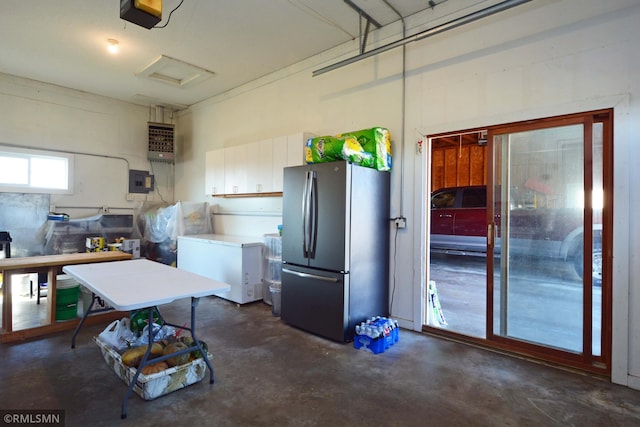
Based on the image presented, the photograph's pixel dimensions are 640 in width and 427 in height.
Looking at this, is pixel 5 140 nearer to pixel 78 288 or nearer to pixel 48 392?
pixel 78 288

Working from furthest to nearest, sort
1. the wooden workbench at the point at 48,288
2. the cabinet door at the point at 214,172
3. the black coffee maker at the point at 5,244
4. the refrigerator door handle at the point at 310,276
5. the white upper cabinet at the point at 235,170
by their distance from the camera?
the cabinet door at the point at 214,172 < the white upper cabinet at the point at 235,170 < the black coffee maker at the point at 5,244 < the refrigerator door handle at the point at 310,276 < the wooden workbench at the point at 48,288

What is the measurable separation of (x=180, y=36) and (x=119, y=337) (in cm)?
320

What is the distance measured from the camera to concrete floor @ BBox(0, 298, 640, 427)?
2.03 metres

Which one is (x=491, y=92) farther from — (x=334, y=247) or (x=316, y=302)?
(x=316, y=302)

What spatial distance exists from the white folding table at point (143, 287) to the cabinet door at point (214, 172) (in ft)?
8.06

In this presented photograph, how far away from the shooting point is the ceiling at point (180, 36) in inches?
130


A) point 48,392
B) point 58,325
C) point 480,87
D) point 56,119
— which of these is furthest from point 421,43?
point 56,119

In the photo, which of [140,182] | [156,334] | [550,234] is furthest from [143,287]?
[140,182]

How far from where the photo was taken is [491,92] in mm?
2977

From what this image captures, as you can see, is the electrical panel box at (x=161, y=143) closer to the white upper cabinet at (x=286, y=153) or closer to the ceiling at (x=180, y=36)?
the ceiling at (x=180, y=36)

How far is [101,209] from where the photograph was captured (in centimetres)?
586

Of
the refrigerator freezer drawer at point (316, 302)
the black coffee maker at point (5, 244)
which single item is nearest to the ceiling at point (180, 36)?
the black coffee maker at point (5, 244)

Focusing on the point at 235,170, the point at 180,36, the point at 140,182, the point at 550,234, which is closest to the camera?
the point at 550,234

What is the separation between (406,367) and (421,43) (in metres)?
3.03
